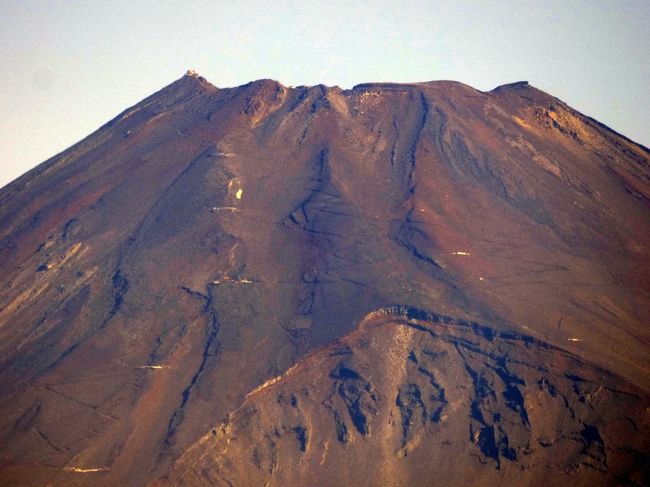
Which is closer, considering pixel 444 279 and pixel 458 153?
pixel 444 279

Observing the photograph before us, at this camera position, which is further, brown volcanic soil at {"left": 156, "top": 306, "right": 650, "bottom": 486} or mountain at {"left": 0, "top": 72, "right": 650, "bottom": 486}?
mountain at {"left": 0, "top": 72, "right": 650, "bottom": 486}

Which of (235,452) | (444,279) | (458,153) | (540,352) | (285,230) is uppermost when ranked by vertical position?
(458,153)

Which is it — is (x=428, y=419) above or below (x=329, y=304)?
below

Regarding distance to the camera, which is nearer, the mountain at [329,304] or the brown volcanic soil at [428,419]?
the brown volcanic soil at [428,419]

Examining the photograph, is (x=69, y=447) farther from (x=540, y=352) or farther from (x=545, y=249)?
(x=545, y=249)

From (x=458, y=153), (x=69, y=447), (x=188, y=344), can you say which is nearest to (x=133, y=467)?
(x=69, y=447)

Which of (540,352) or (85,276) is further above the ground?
(85,276)

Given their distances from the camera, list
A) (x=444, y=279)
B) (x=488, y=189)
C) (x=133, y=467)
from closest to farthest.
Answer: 1. (x=133, y=467)
2. (x=444, y=279)
3. (x=488, y=189)

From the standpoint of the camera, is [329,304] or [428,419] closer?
[428,419]
